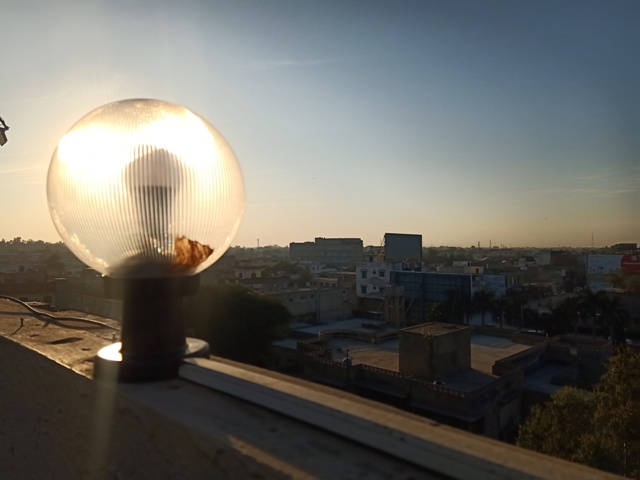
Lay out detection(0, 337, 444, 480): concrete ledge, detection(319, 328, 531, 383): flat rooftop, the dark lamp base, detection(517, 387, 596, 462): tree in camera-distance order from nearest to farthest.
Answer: detection(0, 337, 444, 480): concrete ledge
the dark lamp base
detection(517, 387, 596, 462): tree
detection(319, 328, 531, 383): flat rooftop

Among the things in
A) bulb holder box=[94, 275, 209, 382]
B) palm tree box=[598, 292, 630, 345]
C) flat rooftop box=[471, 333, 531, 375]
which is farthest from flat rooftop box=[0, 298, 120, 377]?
palm tree box=[598, 292, 630, 345]

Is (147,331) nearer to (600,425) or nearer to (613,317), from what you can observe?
(600,425)

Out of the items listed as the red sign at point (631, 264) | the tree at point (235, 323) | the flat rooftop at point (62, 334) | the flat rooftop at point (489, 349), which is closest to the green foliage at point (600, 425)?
the flat rooftop at point (489, 349)

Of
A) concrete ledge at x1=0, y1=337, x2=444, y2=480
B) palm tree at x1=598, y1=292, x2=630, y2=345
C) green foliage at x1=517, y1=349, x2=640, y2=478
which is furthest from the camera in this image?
palm tree at x1=598, y1=292, x2=630, y2=345

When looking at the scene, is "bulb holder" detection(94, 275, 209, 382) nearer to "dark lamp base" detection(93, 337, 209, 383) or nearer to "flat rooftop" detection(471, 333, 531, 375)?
"dark lamp base" detection(93, 337, 209, 383)

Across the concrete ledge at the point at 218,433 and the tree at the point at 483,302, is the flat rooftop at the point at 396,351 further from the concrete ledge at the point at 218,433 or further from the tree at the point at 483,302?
the concrete ledge at the point at 218,433

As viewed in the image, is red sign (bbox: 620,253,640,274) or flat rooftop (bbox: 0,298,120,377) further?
red sign (bbox: 620,253,640,274)

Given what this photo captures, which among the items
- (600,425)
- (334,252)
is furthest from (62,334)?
(334,252)

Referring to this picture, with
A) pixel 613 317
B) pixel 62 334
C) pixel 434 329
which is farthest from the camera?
pixel 613 317
